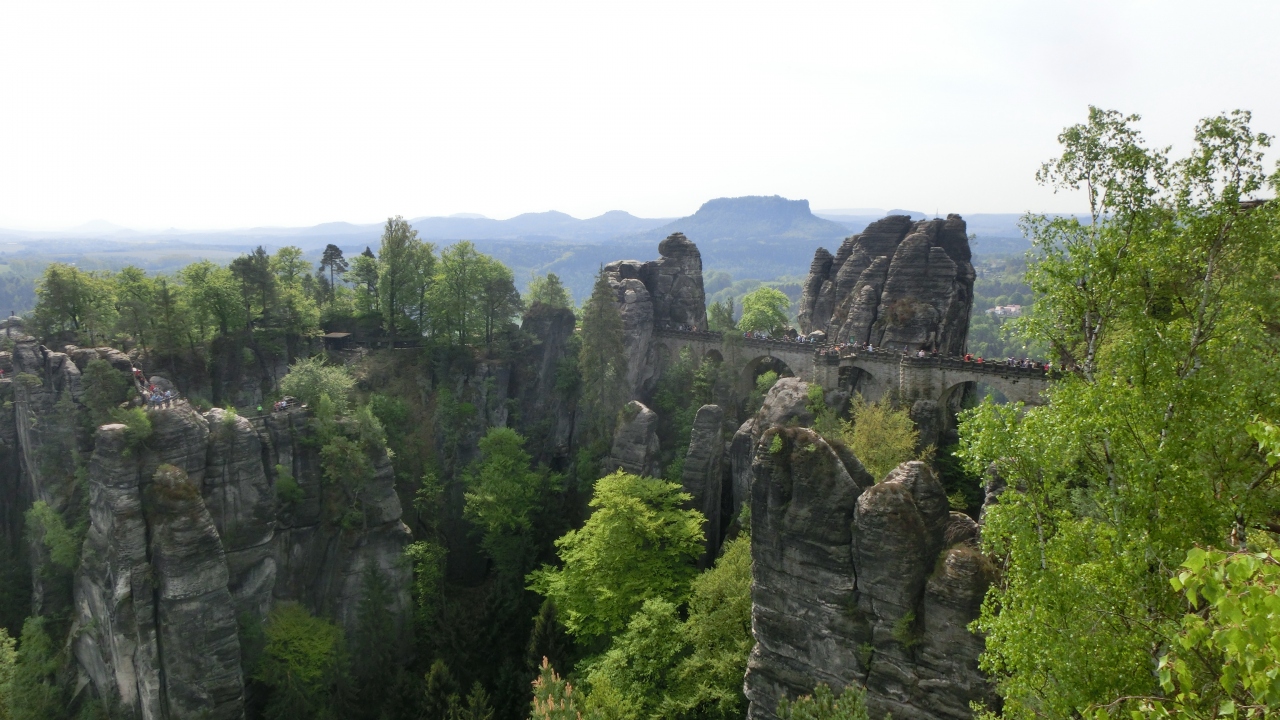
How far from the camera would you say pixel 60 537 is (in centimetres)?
3491

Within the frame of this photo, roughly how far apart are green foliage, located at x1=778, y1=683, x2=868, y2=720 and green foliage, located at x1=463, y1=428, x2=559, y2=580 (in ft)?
82.2

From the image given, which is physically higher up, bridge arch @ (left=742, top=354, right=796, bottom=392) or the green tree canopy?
the green tree canopy

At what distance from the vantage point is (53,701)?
34.2 meters

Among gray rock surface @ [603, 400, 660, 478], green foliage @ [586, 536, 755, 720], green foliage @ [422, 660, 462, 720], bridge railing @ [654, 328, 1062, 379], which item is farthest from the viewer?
gray rock surface @ [603, 400, 660, 478]

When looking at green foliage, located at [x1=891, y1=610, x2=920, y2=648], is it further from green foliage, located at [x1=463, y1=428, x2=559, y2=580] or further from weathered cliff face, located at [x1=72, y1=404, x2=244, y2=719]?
weathered cliff face, located at [x1=72, y1=404, x2=244, y2=719]

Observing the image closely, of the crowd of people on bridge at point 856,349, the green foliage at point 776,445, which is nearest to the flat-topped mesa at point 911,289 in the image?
the crowd of people on bridge at point 856,349

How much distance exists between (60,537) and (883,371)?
4754 centimetres

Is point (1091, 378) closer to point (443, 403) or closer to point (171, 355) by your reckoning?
point (443, 403)

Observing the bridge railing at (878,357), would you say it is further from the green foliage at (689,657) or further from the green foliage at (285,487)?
the green foliage at (285,487)

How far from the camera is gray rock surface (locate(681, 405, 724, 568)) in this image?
132ft

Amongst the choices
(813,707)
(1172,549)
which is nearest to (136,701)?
(813,707)

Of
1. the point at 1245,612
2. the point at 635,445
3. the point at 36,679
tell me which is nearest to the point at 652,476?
the point at 635,445

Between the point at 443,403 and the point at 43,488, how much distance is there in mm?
22449

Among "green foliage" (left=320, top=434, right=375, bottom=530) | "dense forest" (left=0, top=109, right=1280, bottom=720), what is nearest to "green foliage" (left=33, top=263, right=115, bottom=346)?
"dense forest" (left=0, top=109, right=1280, bottom=720)
